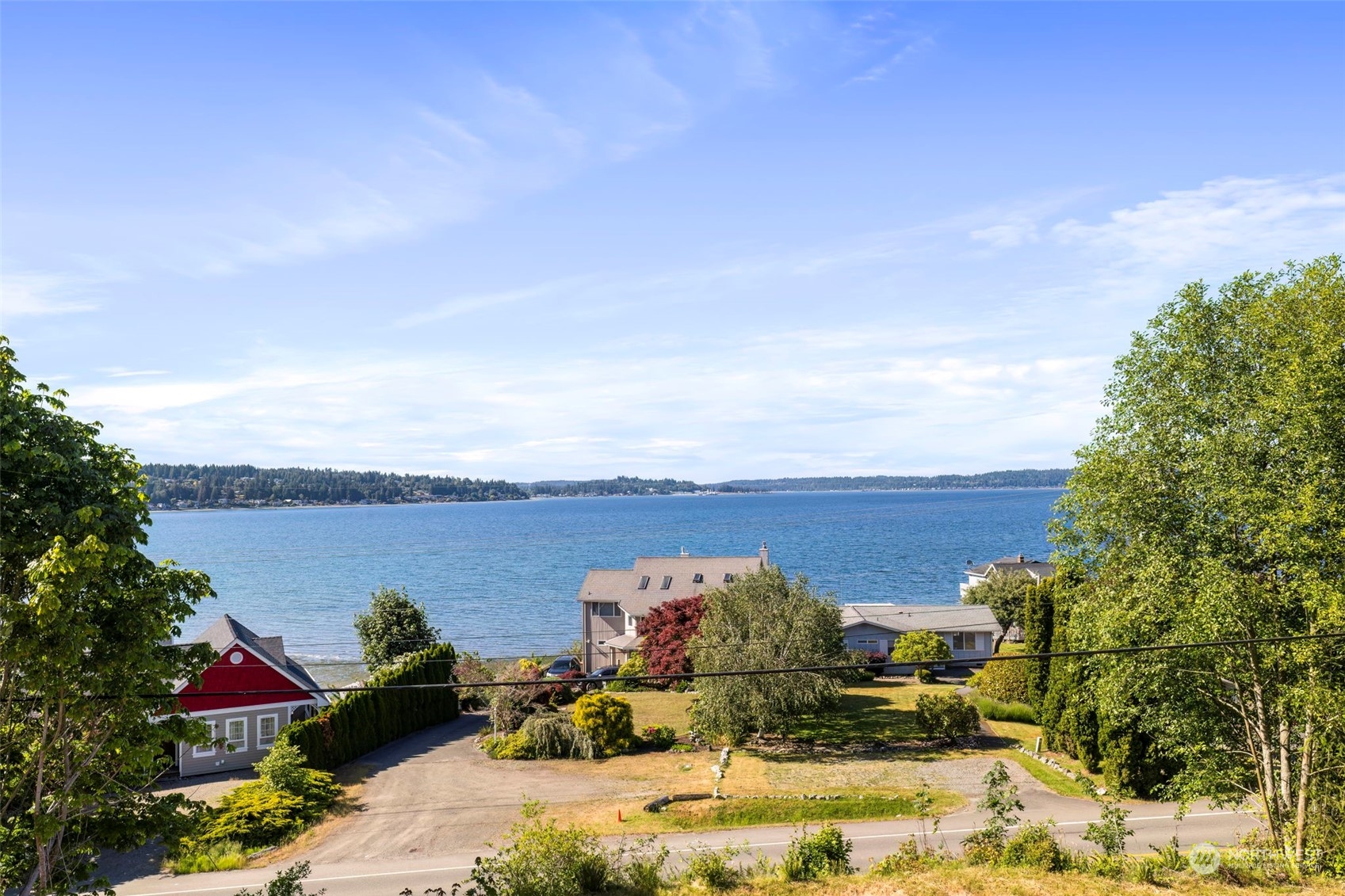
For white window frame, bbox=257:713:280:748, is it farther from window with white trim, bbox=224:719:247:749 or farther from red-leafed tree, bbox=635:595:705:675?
red-leafed tree, bbox=635:595:705:675

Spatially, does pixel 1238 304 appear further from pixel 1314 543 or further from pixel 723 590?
pixel 723 590

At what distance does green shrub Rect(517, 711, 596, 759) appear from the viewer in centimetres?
3512

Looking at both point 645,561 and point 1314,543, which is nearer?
point 1314,543

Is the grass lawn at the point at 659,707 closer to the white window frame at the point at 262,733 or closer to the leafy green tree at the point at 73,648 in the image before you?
the white window frame at the point at 262,733

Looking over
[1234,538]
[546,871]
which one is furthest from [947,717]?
[546,871]

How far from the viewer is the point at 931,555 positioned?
14175cm

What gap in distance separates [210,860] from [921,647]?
3931cm

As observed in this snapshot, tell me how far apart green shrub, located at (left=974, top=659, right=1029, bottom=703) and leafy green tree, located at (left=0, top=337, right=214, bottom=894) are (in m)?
35.8

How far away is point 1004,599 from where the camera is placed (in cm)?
6425

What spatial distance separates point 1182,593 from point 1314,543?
2.40 metres

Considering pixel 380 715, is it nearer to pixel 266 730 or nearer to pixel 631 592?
pixel 266 730

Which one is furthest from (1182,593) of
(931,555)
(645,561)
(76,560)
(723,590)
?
(931,555)
